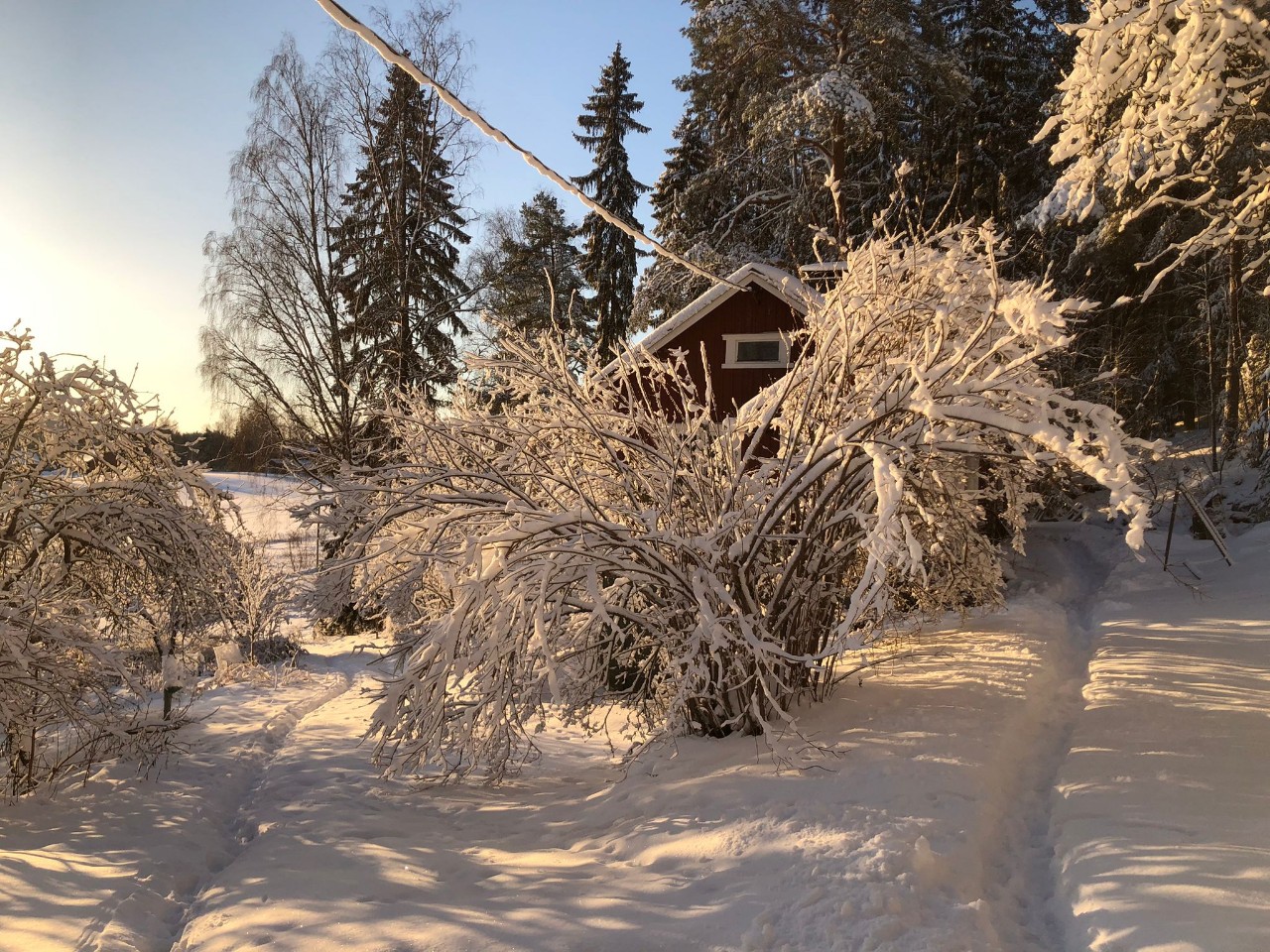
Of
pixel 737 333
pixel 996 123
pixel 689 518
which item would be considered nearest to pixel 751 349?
pixel 737 333

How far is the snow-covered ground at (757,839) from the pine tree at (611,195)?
64.9 feet

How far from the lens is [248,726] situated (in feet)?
29.1

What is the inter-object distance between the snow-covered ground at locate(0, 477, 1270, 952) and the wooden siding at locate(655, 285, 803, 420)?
8.88m

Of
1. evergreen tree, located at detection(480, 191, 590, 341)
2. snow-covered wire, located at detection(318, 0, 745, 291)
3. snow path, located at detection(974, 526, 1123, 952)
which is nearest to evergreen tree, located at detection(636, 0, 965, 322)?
evergreen tree, located at detection(480, 191, 590, 341)

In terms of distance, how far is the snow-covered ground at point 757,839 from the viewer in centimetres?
379

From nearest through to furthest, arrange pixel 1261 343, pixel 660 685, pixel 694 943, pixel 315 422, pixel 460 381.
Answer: pixel 694 943 < pixel 660 685 < pixel 460 381 < pixel 1261 343 < pixel 315 422

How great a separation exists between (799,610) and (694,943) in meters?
2.95

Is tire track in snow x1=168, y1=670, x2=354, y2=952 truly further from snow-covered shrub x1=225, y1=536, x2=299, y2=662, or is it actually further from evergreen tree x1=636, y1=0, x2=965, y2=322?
evergreen tree x1=636, y1=0, x2=965, y2=322

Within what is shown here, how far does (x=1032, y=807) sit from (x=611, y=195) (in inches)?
953

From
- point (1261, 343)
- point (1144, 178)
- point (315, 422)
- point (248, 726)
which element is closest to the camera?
point (1144, 178)

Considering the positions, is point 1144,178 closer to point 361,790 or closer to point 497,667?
point 497,667

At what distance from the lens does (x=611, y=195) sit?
26094 millimetres

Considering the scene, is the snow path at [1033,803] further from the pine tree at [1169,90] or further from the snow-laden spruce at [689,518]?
the pine tree at [1169,90]

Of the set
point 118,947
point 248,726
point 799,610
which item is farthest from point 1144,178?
point 248,726
